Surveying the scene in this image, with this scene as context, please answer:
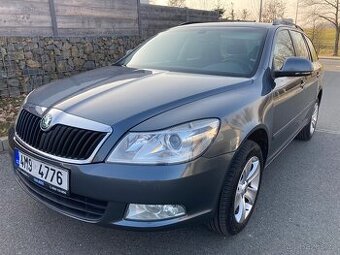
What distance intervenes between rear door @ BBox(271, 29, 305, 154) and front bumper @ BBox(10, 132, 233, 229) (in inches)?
43.9

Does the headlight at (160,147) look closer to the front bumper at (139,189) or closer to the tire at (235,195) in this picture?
the front bumper at (139,189)

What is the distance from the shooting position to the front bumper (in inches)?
80.0

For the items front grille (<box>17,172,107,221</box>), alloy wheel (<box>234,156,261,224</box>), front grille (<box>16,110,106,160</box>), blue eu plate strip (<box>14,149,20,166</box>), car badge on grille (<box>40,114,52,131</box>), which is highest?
car badge on grille (<box>40,114,52,131</box>)

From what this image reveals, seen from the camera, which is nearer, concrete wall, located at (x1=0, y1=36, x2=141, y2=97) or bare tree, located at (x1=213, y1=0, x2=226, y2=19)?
concrete wall, located at (x1=0, y1=36, x2=141, y2=97)

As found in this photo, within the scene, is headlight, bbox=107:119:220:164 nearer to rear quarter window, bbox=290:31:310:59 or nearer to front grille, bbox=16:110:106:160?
front grille, bbox=16:110:106:160

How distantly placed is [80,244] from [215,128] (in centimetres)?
127

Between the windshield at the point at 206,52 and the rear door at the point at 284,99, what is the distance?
0.25 meters

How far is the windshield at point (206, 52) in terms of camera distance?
3195 mm

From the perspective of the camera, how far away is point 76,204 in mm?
2236

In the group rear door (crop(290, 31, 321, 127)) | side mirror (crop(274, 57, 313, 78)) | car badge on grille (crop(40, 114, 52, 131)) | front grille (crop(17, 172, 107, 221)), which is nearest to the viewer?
front grille (crop(17, 172, 107, 221))

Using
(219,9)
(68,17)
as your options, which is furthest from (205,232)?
(219,9)

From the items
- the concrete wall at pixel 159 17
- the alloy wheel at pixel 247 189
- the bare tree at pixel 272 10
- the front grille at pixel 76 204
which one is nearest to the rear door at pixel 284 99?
the alloy wheel at pixel 247 189

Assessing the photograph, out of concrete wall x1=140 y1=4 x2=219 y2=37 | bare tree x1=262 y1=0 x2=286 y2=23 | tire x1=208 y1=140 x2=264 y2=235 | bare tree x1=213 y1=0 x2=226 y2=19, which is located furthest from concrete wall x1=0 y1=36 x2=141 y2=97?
bare tree x1=262 y1=0 x2=286 y2=23

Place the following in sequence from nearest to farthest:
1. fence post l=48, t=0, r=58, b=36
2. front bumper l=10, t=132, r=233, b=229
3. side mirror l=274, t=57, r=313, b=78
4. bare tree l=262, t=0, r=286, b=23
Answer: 1. front bumper l=10, t=132, r=233, b=229
2. side mirror l=274, t=57, r=313, b=78
3. fence post l=48, t=0, r=58, b=36
4. bare tree l=262, t=0, r=286, b=23
